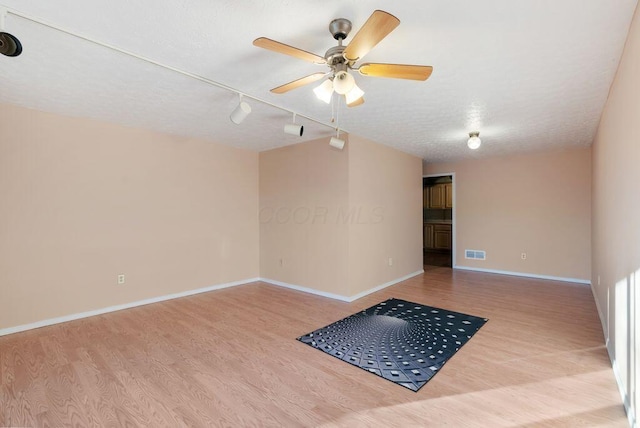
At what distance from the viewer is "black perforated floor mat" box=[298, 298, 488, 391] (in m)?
2.34

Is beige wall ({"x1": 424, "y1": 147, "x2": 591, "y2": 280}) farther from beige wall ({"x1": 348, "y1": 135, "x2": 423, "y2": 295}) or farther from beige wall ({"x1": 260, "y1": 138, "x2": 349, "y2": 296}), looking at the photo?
beige wall ({"x1": 260, "y1": 138, "x2": 349, "y2": 296})

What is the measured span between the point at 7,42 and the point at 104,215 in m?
2.56

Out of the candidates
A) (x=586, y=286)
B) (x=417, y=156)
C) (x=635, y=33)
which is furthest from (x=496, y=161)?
(x=635, y=33)

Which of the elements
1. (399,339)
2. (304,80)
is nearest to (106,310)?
(399,339)

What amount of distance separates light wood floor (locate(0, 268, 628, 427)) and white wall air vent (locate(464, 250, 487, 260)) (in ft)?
7.84

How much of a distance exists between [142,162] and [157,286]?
5.70 feet

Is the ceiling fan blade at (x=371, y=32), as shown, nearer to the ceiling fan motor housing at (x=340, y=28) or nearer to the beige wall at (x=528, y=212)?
the ceiling fan motor housing at (x=340, y=28)

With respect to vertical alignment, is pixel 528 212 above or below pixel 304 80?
below

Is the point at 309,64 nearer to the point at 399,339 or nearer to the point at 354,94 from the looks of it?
the point at 354,94

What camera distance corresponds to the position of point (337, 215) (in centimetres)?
420

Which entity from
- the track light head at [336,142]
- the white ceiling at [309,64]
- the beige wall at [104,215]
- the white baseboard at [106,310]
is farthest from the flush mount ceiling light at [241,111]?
the white baseboard at [106,310]

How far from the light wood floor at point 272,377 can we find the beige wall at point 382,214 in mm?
1180

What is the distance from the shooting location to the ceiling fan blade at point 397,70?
174cm

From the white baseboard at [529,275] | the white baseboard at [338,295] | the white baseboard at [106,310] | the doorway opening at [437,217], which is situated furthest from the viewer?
the doorway opening at [437,217]
